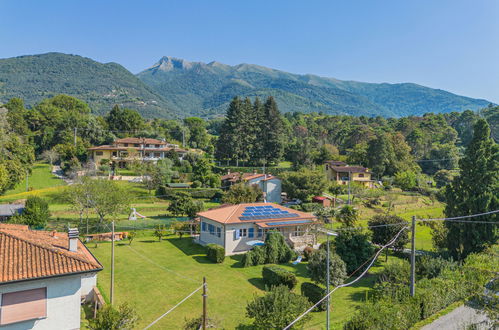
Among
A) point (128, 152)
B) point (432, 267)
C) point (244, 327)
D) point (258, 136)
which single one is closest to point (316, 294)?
point (244, 327)

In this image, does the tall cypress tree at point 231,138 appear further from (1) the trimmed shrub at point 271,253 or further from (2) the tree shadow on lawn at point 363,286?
(2) the tree shadow on lawn at point 363,286

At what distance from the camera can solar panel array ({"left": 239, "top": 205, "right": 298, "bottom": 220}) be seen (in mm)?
30516

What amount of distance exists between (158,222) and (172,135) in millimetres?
65838

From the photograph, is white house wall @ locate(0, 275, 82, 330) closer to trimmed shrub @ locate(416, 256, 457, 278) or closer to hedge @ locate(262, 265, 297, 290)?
hedge @ locate(262, 265, 297, 290)

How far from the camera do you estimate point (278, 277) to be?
2086 cm

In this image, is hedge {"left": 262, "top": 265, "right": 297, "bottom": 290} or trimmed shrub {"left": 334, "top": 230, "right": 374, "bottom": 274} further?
trimmed shrub {"left": 334, "top": 230, "right": 374, "bottom": 274}

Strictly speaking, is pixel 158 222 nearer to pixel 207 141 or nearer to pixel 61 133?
pixel 61 133

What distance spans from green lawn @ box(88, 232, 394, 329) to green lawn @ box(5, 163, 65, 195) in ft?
103

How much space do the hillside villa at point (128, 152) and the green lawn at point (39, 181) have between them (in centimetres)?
880

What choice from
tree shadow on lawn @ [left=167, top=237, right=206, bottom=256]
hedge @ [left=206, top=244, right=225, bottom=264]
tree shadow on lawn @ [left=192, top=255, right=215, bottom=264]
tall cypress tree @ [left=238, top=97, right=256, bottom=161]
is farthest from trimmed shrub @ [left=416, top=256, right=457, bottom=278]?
tall cypress tree @ [left=238, top=97, right=256, bottom=161]

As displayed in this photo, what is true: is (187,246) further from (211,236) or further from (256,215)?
(256,215)

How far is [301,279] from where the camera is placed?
2348cm

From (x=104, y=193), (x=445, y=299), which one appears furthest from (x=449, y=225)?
(x=104, y=193)

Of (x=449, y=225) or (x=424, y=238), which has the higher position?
(x=449, y=225)
